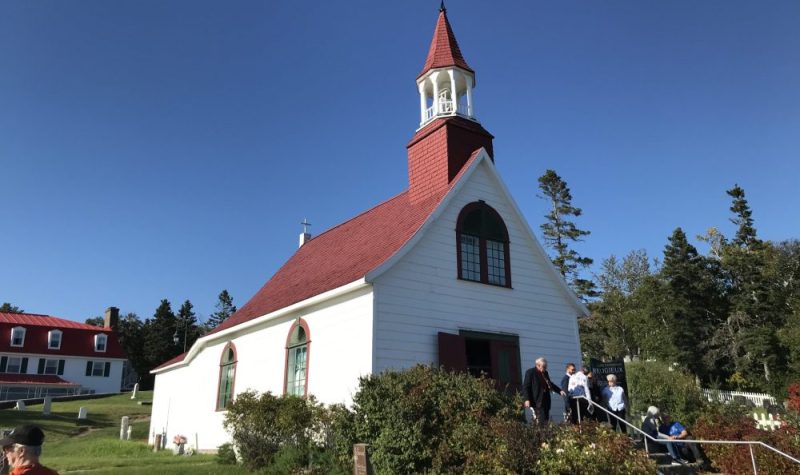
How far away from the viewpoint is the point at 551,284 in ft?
56.4

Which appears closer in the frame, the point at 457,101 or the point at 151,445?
the point at 457,101

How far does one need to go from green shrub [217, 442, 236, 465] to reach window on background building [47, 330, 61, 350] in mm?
46202

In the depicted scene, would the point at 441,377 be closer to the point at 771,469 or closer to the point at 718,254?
the point at 771,469

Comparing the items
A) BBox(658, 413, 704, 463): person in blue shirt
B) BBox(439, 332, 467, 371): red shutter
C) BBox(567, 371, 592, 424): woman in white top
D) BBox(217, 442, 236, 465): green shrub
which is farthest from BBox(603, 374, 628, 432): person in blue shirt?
BBox(217, 442, 236, 465): green shrub

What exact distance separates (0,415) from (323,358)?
2591cm

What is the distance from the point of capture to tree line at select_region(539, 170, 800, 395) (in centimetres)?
4475

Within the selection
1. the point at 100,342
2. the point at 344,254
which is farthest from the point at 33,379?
the point at 344,254

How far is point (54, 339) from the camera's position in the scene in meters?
54.3

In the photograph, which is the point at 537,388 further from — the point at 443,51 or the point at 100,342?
the point at 100,342

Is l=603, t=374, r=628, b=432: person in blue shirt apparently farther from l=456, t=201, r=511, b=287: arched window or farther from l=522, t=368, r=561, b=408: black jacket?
l=456, t=201, r=511, b=287: arched window

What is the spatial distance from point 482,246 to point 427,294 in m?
2.48

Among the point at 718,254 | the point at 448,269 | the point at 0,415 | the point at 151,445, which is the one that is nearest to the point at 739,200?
the point at 718,254

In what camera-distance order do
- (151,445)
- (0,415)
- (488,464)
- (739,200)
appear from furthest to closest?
(739,200)
(0,415)
(151,445)
(488,464)

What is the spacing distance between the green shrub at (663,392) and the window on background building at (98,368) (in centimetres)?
4753
